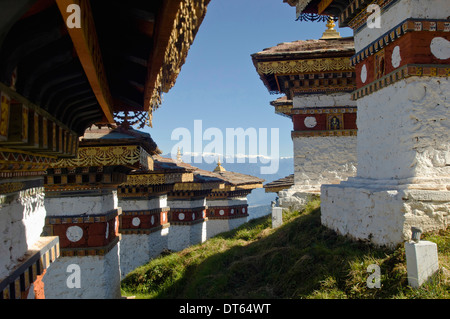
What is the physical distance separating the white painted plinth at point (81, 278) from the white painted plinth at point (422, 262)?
4686 millimetres

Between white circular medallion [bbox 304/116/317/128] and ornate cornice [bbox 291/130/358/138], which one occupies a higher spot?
white circular medallion [bbox 304/116/317/128]

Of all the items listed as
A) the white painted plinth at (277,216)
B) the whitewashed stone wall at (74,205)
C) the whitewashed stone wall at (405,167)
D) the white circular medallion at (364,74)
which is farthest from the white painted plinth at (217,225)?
the white circular medallion at (364,74)

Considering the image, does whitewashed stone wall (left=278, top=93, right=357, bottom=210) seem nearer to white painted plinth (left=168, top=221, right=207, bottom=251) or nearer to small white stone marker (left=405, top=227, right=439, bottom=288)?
small white stone marker (left=405, top=227, right=439, bottom=288)

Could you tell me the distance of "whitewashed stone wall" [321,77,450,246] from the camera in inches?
160

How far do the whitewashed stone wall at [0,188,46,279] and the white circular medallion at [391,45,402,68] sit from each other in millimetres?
4393

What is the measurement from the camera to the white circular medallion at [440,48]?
436 centimetres

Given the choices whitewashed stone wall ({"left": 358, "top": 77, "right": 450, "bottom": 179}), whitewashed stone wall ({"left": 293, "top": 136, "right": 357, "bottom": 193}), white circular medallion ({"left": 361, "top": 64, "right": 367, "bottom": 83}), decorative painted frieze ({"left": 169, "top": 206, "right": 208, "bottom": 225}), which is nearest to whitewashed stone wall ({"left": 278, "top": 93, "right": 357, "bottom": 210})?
whitewashed stone wall ({"left": 293, "top": 136, "right": 357, "bottom": 193})

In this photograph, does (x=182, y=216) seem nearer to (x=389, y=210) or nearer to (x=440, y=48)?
(x=389, y=210)

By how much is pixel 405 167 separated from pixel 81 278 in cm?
520

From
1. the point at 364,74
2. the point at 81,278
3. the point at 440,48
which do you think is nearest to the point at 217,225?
the point at 81,278

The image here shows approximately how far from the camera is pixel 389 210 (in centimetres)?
429

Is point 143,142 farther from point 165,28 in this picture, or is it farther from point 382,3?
point 382,3

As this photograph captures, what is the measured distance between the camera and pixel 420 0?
4.39m
